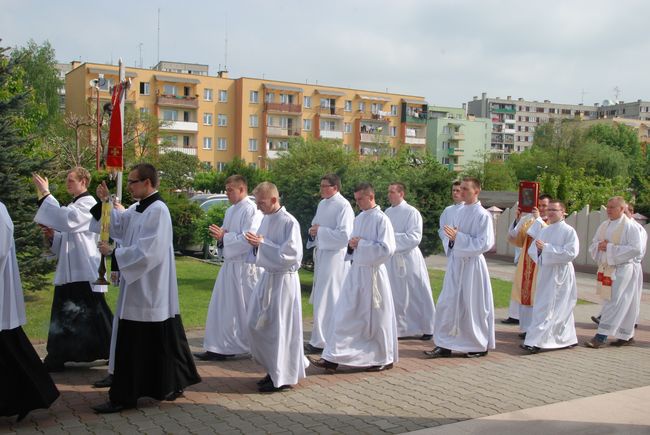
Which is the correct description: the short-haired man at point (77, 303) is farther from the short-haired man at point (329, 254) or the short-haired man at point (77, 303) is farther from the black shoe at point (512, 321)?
the black shoe at point (512, 321)

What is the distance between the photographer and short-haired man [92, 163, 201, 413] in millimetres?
6008

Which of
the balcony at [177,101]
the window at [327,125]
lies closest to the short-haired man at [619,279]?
the balcony at [177,101]

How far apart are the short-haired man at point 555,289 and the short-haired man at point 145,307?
203 inches

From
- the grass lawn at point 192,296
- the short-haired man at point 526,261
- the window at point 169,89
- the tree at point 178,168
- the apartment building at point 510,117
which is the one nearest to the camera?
the grass lawn at point 192,296

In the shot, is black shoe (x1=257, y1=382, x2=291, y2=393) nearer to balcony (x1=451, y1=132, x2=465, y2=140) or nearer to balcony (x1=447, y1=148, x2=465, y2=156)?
balcony (x1=447, y1=148, x2=465, y2=156)

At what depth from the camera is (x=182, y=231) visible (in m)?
19.6

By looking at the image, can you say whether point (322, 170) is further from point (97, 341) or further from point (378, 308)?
point (97, 341)

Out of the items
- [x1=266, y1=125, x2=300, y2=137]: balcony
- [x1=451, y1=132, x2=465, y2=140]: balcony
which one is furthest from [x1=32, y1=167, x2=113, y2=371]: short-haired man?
[x1=451, y1=132, x2=465, y2=140]: balcony

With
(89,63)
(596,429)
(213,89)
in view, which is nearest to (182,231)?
(596,429)

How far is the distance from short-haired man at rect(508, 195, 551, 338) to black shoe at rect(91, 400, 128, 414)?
654 cm

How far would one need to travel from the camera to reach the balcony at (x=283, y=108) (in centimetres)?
7144

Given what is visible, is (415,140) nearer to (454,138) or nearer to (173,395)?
(454,138)

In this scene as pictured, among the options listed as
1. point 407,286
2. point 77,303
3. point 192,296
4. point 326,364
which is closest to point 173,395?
point 77,303

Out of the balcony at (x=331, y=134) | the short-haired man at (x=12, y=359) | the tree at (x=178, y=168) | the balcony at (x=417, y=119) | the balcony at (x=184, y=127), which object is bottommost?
the short-haired man at (x=12, y=359)
